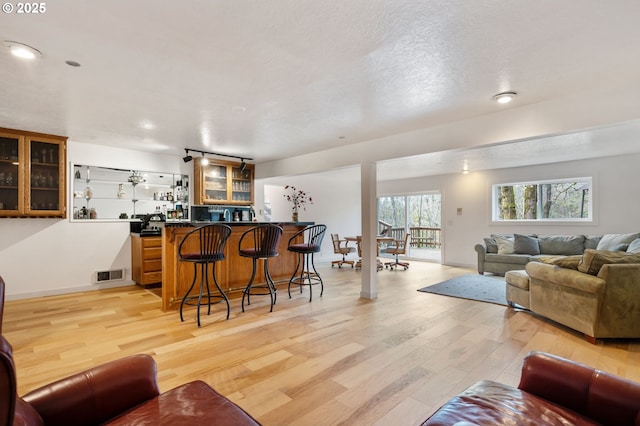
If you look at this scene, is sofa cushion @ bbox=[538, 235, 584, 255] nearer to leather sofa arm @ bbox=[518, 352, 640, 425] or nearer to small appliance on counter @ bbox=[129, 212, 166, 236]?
leather sofa arm @ bbox=[518, 352, 640, 425]

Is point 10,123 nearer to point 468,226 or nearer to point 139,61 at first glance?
point 139,61

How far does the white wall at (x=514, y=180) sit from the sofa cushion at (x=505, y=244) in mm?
719

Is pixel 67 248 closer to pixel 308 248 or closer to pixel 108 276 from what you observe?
pixel 108 276

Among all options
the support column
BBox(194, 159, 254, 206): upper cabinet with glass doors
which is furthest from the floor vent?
the support column

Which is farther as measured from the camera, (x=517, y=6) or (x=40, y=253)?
(x=40, y=253)

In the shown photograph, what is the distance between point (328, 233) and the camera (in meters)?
8.47

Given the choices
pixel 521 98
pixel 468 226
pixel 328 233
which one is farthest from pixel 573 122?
pixel 328 233

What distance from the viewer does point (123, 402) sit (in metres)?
1.23

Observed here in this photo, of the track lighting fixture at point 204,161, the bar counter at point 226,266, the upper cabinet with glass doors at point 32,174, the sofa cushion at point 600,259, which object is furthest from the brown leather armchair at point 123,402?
the track lighting fixture at point 204,161

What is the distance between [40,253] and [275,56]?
4.70 meters

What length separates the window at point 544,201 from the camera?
6.28 m

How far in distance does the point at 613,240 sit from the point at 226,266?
6290 millimetres

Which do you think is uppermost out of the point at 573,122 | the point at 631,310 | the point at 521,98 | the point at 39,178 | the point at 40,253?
the point at 521,98

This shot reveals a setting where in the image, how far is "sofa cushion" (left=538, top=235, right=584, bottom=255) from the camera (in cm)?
578
